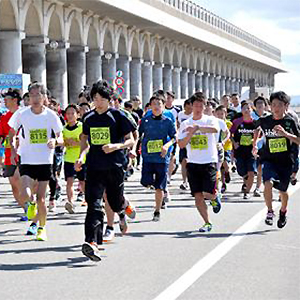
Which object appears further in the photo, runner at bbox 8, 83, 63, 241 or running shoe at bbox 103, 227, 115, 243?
runner at bbox 8, 83, 63, 241

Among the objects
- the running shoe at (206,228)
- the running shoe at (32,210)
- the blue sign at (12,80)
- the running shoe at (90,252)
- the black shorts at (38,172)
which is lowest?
the running shoe at (206,228)

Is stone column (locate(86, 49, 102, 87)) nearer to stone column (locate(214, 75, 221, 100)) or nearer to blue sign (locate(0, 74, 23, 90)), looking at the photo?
blue sign (locate(0, 74, 23, 90))

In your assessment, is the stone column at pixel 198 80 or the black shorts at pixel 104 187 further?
the stone column at pixel 198 80

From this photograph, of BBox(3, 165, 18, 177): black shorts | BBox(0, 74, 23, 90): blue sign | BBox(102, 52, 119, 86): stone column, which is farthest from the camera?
BBox(102, 52, 119, 86): stone column

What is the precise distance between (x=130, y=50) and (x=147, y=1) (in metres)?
8.25

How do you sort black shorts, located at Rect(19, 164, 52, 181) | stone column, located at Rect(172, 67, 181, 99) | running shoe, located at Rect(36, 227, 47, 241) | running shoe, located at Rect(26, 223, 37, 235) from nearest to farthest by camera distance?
running shoe, located at Rect(36, 227, 47, 241) → black shorts, located at Rect(19, 164, 52, 181) → running shoe, located at Rect(26, 223, 37, 235) → stone column, located at Rect(172, 67, 181, 99)

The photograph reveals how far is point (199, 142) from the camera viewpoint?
1149 cm

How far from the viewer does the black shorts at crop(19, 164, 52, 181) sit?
1060cm

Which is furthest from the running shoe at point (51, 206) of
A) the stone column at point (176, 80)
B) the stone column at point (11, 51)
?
the stone column at point (176, 80)

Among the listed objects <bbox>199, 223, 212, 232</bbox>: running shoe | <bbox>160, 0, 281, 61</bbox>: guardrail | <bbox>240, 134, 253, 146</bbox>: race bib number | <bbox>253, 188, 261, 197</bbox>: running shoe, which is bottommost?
<bbox>253, 188, 261, 197</bbox>: running shoe

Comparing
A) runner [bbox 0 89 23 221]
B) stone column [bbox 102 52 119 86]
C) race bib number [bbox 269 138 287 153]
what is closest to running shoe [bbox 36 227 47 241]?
runner [bbox 0 89 23 221]

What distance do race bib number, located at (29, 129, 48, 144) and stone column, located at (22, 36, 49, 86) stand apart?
97.8 ft

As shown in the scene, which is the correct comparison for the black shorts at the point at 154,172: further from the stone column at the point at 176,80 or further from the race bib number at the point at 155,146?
the stone column at the point at 176,80

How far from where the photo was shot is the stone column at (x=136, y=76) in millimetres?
59291
